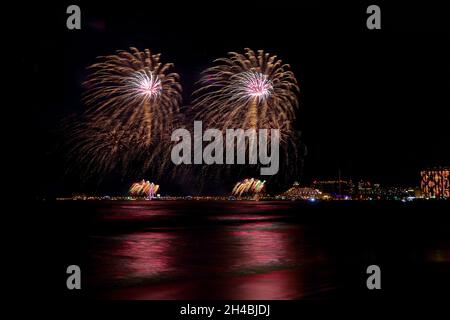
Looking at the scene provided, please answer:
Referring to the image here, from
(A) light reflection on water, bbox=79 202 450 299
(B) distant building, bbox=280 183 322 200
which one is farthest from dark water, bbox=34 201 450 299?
(B) distant building, bbox=280 183 322 200

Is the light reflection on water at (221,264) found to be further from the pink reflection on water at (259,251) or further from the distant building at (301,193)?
the distant building at (301,193)

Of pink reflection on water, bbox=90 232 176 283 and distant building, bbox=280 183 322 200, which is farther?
distant building, bbox=280 183 322 200

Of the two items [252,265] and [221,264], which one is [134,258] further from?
[252,265]

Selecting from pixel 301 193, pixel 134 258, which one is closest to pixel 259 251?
pixel 134 258

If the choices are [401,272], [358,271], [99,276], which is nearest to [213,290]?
[99,276]

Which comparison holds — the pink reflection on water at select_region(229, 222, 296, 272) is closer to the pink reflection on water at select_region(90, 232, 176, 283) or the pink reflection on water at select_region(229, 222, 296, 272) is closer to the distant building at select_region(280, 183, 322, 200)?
the pink reflection on water at select_region(90, 232, 176, 283)

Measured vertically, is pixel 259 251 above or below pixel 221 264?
below

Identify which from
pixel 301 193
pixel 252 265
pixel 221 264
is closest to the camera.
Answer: pixel 252 265

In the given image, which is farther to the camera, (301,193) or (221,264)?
(301,193)

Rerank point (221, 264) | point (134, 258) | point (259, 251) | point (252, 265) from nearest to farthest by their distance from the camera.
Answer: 1. point (252, 265)
2. point (221, 264)
3. point (134, 258)
4. point (259, 251)

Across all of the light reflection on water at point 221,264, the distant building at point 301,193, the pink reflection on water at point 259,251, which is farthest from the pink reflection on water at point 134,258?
the distant building at point 301,193
